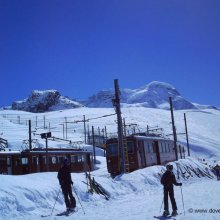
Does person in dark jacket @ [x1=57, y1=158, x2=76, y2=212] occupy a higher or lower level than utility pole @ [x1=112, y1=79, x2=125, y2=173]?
lower

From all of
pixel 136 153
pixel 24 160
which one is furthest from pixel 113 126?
pixel 136 153

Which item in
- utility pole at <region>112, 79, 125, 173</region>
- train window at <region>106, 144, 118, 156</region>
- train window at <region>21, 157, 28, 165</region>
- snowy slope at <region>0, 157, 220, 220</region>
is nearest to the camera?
snowy slope at <region>0, 157, 220, 220</region>

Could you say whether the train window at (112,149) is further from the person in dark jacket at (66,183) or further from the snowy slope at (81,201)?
the person in dark jacket at (66,183)

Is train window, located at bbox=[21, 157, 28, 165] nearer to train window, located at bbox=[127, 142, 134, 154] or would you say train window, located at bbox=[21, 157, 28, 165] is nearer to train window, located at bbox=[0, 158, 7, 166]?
train window, located at bbox=[0, 158, 7, 166]

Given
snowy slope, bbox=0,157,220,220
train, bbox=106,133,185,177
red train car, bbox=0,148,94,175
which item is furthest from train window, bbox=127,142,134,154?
snowy slope, bbox=0,157,220,220

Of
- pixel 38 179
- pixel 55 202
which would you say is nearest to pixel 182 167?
pixel 38 179

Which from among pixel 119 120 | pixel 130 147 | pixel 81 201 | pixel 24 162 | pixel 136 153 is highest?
pixel 119 120

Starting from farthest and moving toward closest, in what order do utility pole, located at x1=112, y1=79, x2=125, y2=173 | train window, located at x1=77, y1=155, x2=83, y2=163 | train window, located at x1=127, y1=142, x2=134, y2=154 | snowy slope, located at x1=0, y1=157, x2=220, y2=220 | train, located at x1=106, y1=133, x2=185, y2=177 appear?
1. train window, located at x1=77, y1=155, x2=83, y2=163
2. train window, located at x1=127, y1=142, x2=134, y2=154
3. train, located at x1=106, y1=133, x2=185, y2=177
4. utility pole, located at x1=112, y1=79, x2=125, y2=173
5. snowy slope, located at x1=0, y1=157, x2=220, y2=220

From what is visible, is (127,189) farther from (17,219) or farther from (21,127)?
(21,127)

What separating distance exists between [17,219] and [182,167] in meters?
20.4

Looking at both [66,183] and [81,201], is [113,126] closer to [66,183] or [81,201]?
[81,201]

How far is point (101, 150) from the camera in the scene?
68.9 m

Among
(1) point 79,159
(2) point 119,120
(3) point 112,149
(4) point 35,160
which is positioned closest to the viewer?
(2) point 119,120

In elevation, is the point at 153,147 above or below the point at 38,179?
above
